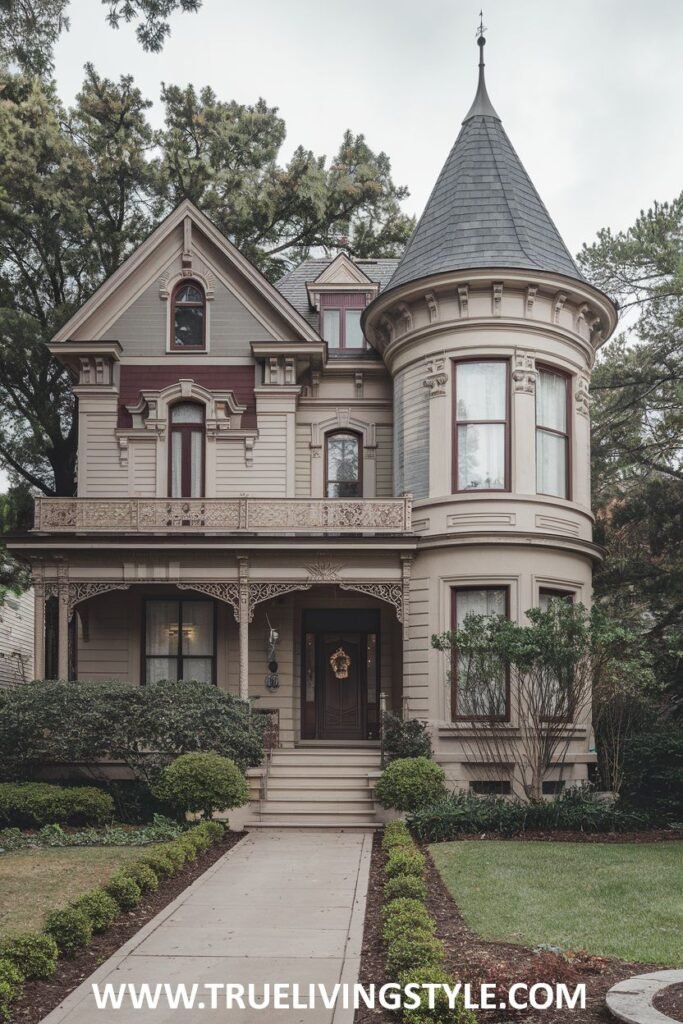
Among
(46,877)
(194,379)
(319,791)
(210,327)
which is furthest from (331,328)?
(46,877)

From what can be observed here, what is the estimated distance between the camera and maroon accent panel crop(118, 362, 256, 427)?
2294cm

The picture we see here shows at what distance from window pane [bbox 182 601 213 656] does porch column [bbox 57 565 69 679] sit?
9.42 ft

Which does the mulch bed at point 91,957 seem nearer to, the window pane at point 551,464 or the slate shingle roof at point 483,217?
the window pane at point 551,464

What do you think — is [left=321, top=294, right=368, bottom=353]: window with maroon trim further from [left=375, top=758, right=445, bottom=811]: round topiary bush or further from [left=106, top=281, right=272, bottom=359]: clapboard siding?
[left=375, top=758, right=445, bottom=811]: round topiary bush

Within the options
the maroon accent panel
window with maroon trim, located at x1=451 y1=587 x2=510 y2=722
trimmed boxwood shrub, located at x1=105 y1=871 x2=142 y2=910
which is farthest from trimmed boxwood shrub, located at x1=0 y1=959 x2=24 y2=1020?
the maroon accent panel

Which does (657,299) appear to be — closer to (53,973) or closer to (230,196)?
(230,196)

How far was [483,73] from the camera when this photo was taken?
23.5 m

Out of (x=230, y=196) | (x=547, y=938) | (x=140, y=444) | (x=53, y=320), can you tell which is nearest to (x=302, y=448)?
(x=140, y=444)

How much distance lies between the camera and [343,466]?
939 inches

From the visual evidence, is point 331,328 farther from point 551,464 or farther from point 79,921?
point 79,921

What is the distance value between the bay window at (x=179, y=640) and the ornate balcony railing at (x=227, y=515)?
2406 millimetres

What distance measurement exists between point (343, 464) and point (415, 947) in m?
16.3

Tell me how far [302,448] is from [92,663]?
6.01 meters

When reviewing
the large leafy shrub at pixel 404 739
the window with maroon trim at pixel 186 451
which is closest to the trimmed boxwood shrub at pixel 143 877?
the large leafy shrub at pixel 404 739
